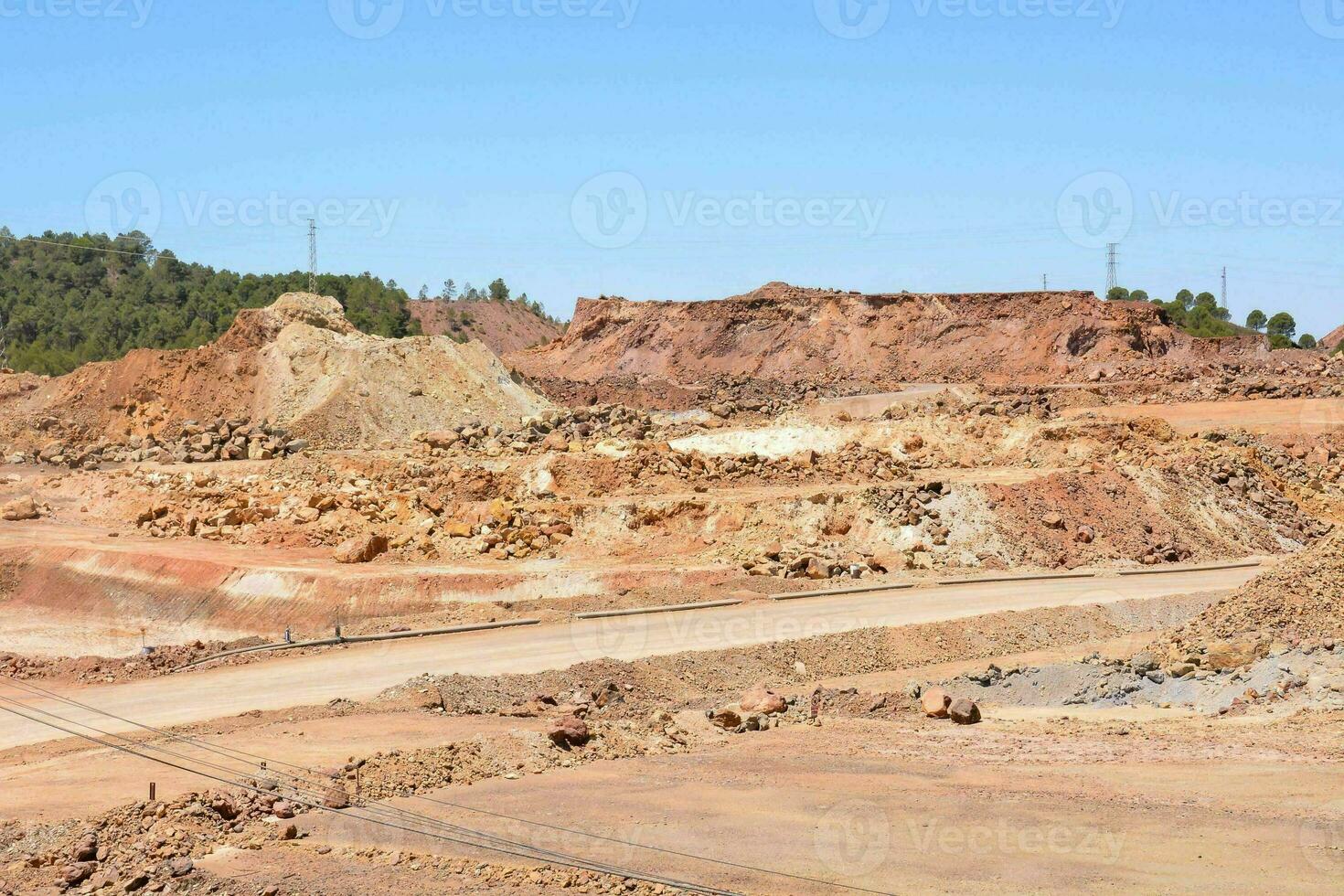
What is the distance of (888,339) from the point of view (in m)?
70.8

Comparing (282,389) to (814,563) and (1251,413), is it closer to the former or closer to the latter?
(814,563)

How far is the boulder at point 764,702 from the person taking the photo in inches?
766

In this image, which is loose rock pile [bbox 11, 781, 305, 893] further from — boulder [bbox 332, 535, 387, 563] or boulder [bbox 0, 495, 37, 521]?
boulder [bbox 0, 495, 37, 521]

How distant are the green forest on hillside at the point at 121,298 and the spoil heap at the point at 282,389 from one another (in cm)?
1956

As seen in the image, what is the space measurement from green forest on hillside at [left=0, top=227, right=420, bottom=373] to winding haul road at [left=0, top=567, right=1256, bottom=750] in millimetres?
45390

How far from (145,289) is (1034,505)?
6626 cm

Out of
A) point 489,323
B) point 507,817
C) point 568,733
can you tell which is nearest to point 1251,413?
point 568,733

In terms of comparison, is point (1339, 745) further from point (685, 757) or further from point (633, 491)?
point (633, 491)

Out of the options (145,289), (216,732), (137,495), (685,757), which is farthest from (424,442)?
(145,289)

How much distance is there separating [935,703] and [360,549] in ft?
47.8

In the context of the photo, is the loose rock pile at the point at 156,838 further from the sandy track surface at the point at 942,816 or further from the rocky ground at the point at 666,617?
the sandy track surface at the point at 942,816

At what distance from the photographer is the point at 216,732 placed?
1852 cm

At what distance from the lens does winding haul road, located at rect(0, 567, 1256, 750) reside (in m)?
21.0

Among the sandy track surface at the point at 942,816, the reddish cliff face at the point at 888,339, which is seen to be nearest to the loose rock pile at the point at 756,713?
the sandy track surface at the point at 942,816
